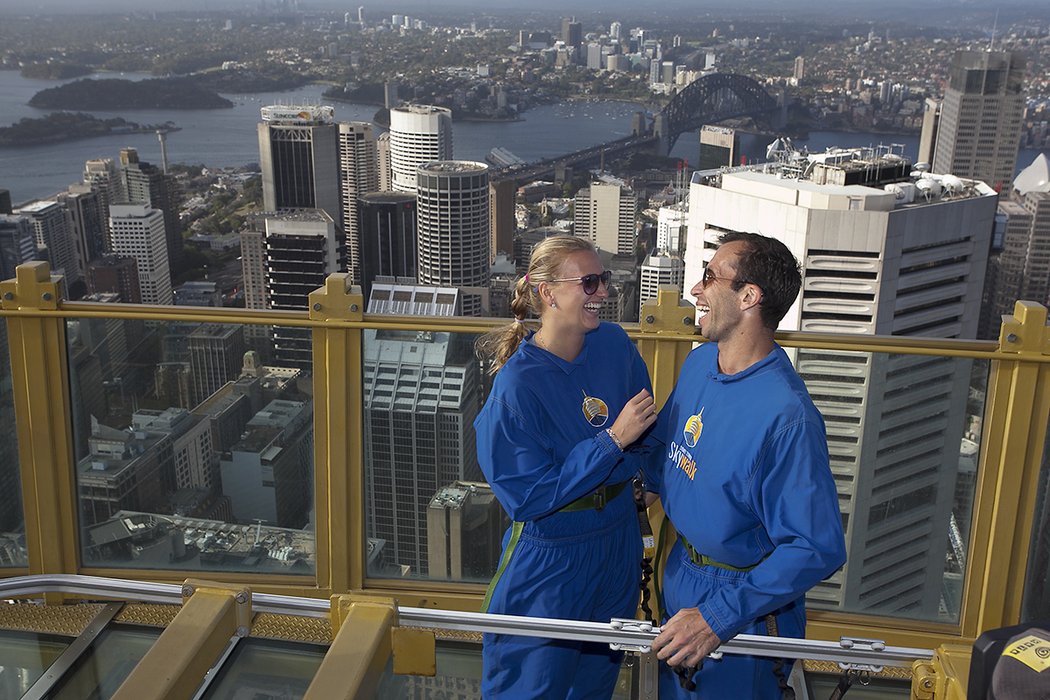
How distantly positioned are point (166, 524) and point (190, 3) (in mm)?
141846

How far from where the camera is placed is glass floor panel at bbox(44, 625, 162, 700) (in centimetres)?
129

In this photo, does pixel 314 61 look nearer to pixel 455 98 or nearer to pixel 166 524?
pixel 455 98

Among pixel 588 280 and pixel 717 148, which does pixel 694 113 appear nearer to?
pixel 717 148

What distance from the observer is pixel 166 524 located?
7.43 feet

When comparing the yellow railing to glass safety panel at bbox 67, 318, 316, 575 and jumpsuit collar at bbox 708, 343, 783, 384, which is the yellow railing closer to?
glass safety panel at bbox 67, 318, 316, 575

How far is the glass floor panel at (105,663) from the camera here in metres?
1.29

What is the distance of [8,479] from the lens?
2240 millimetres

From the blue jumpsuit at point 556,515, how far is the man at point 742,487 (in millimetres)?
103

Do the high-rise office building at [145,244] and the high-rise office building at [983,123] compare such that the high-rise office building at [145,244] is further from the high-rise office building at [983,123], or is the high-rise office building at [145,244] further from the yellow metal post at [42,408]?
the high-rise office building at [983,123]

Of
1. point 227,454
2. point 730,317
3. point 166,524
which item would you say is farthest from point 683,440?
point 166,524

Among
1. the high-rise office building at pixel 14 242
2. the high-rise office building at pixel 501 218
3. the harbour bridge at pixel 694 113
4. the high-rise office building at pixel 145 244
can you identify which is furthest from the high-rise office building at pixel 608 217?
the high-rise office building at pixel 14 242

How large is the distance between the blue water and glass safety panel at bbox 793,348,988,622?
60.4 metres

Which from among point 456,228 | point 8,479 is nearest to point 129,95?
point 456,228

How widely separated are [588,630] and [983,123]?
266 ft
